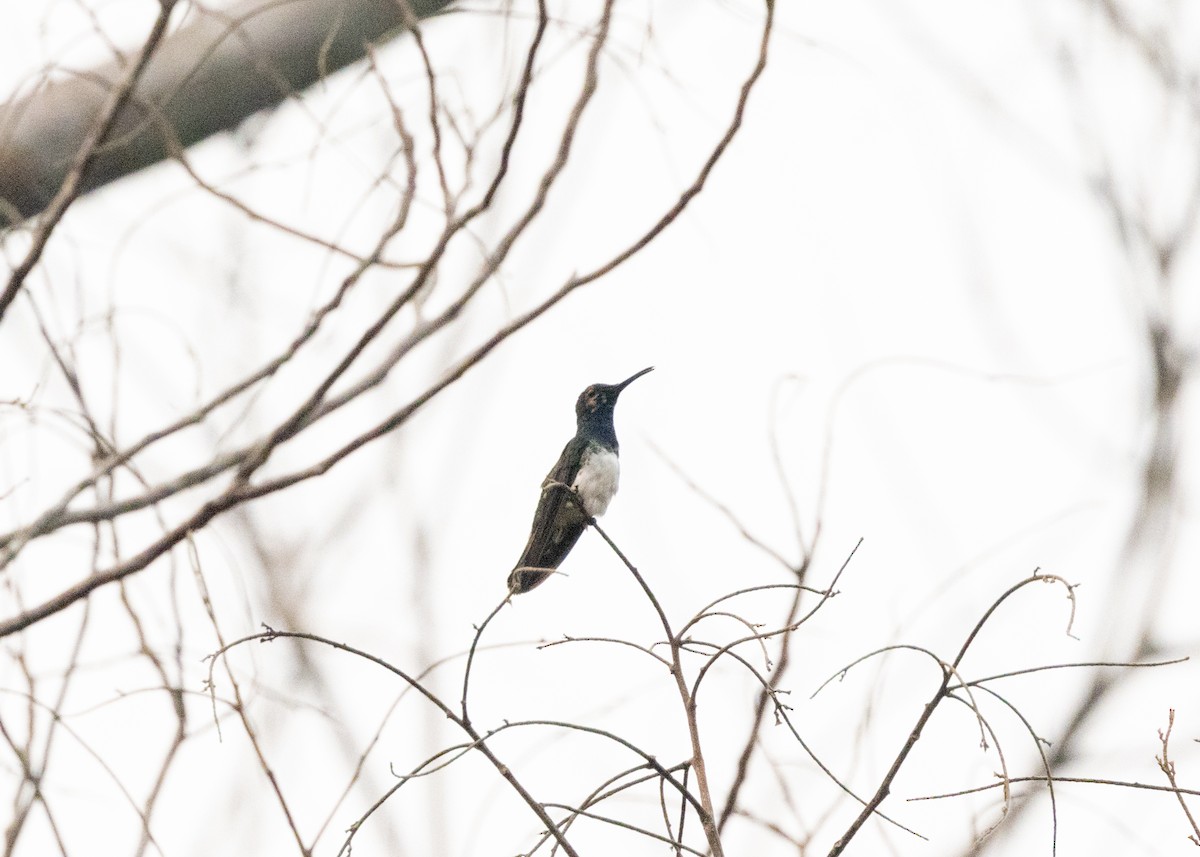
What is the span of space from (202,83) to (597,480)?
84.6 inches

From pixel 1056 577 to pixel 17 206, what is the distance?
275cm

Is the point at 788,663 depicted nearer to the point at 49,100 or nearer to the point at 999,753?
the point at 999,753

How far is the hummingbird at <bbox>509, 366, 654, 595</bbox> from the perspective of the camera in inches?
183

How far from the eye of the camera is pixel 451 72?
3311 millimetres

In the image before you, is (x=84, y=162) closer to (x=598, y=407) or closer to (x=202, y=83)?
(x=202, y=83)

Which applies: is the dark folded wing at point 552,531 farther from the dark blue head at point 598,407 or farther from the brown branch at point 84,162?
the brown branch at point 84,162

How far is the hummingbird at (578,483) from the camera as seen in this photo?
15.3 feet

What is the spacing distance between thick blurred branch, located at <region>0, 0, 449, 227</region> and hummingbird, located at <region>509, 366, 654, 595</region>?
1421mm

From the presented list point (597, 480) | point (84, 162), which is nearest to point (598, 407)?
point (597, 480)

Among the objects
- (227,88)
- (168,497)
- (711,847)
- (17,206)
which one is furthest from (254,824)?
(711,847)

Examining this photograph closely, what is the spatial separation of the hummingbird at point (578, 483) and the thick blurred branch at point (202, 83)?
4.66ft

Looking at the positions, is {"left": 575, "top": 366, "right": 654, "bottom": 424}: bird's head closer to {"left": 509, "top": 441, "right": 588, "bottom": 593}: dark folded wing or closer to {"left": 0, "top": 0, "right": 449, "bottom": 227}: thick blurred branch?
{"left": 509, "top": 441, "right": 588, "bottom": 593}: dark folded wing

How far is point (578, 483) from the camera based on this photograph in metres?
5.16

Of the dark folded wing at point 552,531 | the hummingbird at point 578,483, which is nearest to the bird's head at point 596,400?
the hummingbird at point 578,483
